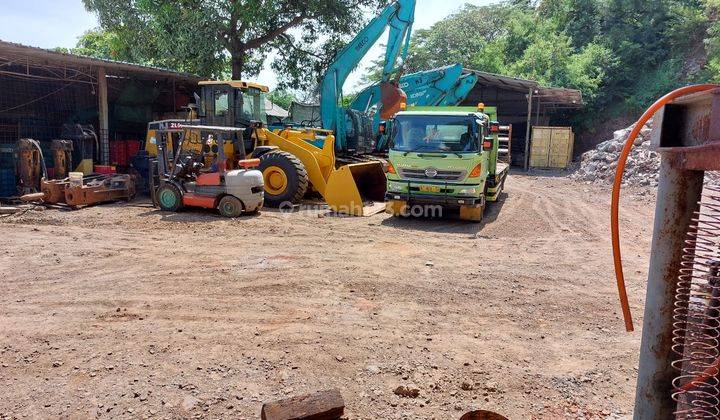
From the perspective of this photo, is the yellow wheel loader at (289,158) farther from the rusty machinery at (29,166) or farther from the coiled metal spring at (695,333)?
the coiled metal spring at (695,333)

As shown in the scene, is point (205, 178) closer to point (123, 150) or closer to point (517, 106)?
point (123, 150)

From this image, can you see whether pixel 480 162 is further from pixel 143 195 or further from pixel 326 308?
pixel 143 195

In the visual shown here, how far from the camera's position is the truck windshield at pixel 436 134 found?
9367 mm

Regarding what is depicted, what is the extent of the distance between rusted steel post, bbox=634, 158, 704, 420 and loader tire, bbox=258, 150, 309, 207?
888 centimetres

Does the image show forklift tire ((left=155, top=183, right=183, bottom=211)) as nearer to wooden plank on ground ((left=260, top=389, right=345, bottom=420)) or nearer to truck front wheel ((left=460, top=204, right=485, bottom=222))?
truck front wheel ((left=460, top=204, right=485, bottom=222))

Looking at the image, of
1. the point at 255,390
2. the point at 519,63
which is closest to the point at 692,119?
the point at 255,390

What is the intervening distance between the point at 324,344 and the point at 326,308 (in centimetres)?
81

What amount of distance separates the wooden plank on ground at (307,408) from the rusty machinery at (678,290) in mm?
1703

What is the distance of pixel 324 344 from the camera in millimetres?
4102

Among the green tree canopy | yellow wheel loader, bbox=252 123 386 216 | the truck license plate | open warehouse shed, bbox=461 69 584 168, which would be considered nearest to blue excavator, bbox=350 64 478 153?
yellow wheel loader, bbox=252 123 386 216

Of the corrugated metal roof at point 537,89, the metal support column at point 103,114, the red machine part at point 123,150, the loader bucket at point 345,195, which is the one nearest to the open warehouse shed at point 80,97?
the metal support column at point 103,114

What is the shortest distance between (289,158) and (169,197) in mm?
2494

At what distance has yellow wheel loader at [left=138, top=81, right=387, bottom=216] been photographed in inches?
403

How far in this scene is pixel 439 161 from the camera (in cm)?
925
